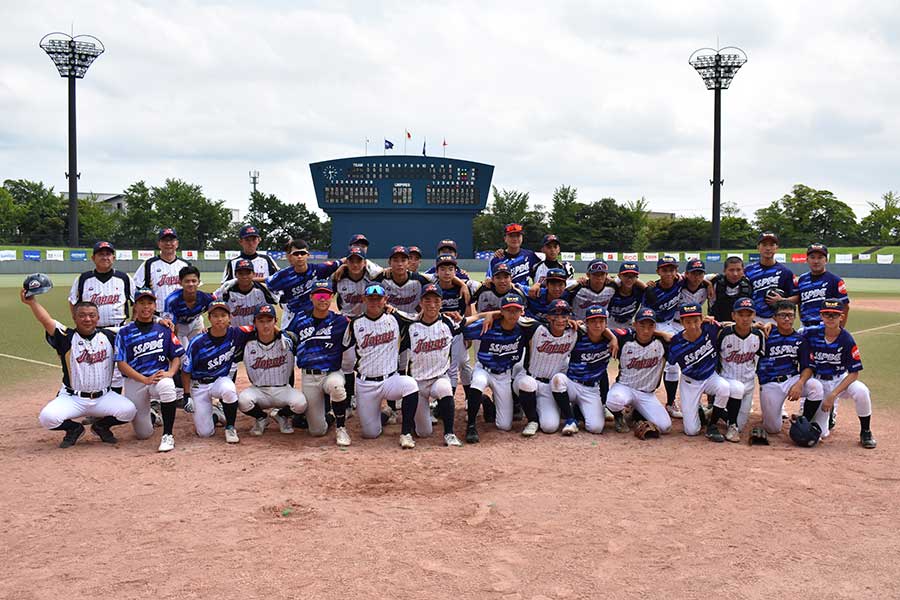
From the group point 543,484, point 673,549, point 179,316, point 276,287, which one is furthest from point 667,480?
point 179,316

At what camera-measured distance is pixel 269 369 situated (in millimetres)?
7426

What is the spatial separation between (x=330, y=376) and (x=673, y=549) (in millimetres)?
3920

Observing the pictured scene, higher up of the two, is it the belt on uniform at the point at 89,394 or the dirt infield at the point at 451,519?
the belt on uniform at the point at 89,394

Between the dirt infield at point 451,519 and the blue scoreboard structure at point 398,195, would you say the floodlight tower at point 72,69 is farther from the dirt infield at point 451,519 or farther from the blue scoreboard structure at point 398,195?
the dirt infield at point 451,519

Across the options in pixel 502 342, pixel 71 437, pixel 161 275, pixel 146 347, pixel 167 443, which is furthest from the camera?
pixel 161 275

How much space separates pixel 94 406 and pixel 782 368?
708cm

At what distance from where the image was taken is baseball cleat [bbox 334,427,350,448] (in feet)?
22.7

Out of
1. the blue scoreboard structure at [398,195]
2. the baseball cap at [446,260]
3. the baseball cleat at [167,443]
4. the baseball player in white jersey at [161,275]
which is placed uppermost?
the blue scoreboard structure at [398,195]

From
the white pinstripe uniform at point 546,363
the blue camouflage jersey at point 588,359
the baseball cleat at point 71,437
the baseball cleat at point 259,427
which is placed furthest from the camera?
the blue camouflage jersey at point 588,359

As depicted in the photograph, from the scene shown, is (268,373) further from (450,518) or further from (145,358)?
(450,518)

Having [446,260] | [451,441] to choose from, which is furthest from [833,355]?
[446,260]

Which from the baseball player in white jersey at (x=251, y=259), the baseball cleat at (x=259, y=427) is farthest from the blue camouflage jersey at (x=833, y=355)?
the baseball player in white jersey at (x=251, y=259)

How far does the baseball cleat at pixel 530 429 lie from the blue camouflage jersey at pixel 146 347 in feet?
12.3

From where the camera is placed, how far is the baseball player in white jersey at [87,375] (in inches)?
274
